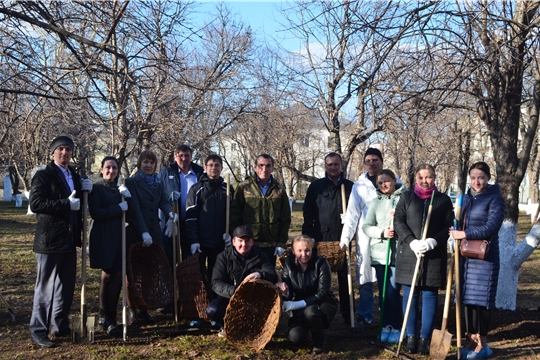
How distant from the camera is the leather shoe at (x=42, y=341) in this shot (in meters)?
5.12

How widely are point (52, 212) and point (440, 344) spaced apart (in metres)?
3.64

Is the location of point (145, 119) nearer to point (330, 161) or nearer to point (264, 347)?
point (330, 161)

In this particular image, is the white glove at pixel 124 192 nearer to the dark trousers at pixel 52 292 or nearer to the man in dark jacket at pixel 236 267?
the dark trousers at pixel 52 292

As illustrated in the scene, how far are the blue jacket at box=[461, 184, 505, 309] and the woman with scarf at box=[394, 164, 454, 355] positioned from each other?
21 cm

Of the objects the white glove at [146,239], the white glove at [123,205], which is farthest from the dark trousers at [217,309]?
the white glove at [123,205]

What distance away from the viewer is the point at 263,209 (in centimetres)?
586

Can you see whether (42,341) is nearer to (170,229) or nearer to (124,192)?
(124,192)

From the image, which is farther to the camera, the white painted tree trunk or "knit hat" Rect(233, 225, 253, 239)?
the white painted tree trunk

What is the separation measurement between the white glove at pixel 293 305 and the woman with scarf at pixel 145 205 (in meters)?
1.53

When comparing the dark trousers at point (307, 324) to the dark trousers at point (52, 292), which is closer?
the dark trousers at point (307, 324)

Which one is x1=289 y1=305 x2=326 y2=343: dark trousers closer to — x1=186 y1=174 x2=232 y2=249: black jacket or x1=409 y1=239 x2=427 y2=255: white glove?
x1=409 y1=239 x2=427 y2=255: white glove

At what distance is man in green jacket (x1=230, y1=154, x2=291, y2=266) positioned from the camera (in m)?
5.86

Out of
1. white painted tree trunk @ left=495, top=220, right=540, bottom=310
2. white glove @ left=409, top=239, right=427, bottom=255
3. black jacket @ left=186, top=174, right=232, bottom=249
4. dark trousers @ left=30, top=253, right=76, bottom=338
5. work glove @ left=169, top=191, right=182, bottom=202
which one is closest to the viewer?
white glove @ left=409, top=239, right=427, bottom=255

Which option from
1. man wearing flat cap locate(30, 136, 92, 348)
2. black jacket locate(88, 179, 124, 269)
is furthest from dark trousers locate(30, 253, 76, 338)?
black jacket locate(88, 179, 124, 269)
